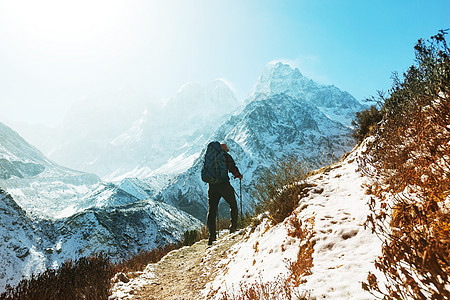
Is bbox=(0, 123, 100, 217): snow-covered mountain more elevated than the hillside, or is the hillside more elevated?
bbox=(0, 123, 100, 217): snow-covered mountain

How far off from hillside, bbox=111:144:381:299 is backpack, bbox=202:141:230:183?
170 cm

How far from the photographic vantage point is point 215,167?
20.1 ft

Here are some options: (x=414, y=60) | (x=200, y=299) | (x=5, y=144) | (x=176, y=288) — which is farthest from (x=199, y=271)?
(x=5, y=144)

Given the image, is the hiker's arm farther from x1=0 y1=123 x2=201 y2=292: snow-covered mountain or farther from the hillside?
x1=0 y1=123 x2=201 y2=292: snow-covered mountain

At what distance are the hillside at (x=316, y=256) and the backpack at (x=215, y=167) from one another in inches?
67.1

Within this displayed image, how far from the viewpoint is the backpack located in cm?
612

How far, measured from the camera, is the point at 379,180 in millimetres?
3234

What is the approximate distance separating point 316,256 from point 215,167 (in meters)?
3.90

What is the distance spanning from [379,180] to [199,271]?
3758 mm

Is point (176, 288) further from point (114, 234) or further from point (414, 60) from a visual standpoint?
point (114, 234)

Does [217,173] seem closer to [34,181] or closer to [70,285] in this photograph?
[70,285]

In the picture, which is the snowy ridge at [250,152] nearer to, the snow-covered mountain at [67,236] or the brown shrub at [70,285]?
the snow-covered mountain at [67,236]

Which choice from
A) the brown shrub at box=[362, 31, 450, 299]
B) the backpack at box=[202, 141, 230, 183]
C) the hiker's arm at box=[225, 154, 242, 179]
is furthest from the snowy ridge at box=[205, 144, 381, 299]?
the hiker's arm at box=[225, 154, 242, 179]

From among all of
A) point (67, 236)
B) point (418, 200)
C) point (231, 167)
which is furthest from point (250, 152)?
point (418, 200)
